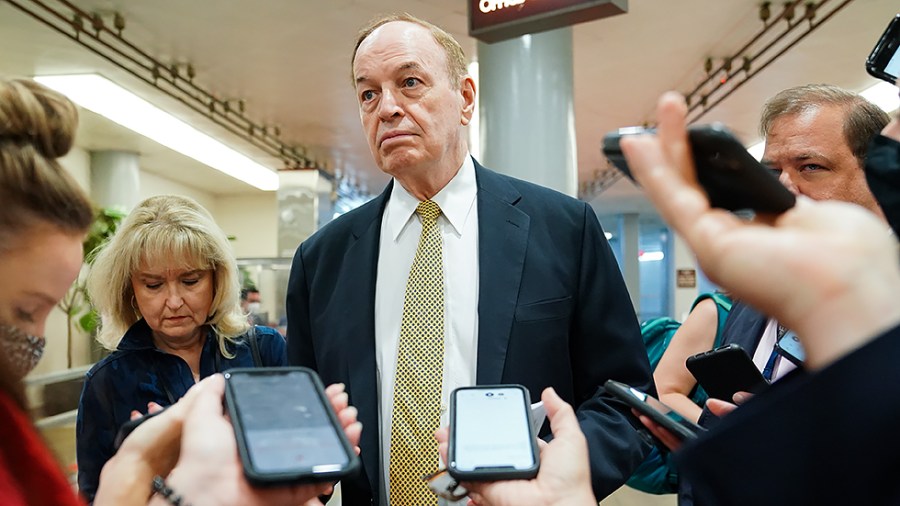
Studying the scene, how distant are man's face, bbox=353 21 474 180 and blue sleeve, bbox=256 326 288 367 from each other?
0.83m

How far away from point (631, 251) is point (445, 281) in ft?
58.6

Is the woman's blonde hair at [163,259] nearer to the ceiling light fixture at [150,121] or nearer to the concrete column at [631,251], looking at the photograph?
the ceiling light fixture at [150,121]

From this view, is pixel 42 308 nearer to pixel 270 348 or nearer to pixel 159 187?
pixel 270 348

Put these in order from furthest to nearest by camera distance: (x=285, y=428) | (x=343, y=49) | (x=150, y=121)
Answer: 1. (x=150, y=121)
2. (x=343, y=49)
3. (x=285, y=428)

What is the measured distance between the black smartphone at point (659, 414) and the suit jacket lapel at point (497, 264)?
407 mm

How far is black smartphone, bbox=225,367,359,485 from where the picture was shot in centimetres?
89

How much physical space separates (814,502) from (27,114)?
3.25 feet

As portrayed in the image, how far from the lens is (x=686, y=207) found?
27.5 inches

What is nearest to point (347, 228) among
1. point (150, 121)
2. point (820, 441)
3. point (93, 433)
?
point (93, 433)

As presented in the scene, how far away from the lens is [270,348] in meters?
2.38

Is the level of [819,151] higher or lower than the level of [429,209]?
higher

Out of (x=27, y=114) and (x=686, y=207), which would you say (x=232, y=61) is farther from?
(x=686, y=207)

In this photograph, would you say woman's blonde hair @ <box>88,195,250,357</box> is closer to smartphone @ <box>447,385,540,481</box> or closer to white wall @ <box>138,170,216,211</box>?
smartphone @ <box>447,385,540,481</box>

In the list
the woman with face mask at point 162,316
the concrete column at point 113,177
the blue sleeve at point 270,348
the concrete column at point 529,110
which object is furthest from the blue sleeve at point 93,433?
the concrete column at point 113,177
